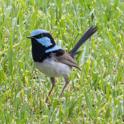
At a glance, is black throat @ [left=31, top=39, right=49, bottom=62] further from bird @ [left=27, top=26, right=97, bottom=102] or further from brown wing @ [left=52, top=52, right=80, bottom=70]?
brown wing @ [left=52, top=52, right=80, bottom=70]

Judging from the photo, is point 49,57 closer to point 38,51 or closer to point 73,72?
point 38,51

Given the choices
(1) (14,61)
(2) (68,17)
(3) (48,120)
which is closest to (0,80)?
(1) (14,61)

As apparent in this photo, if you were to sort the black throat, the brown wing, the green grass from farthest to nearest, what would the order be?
the brown wing → the black throat → the green grass

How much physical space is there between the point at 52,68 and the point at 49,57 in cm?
11

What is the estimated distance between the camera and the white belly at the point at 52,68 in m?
6.71

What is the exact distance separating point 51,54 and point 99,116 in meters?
0.78

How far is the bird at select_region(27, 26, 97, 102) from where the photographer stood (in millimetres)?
6676

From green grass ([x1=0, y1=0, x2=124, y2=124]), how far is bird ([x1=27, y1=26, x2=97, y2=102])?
7.2 inches

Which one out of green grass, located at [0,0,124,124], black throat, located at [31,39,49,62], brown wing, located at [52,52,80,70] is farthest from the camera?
brown wing, located at [52,52,80,70]

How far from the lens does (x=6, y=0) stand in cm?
874

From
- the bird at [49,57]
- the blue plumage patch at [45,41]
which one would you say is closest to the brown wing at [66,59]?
the bird at [49,57]

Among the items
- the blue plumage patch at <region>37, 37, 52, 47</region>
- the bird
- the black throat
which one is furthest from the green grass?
the blue plumage patch at <region>37, 37, 52, 47</region>

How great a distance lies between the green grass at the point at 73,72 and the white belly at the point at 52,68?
204mm

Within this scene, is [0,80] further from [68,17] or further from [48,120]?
[68,17]
